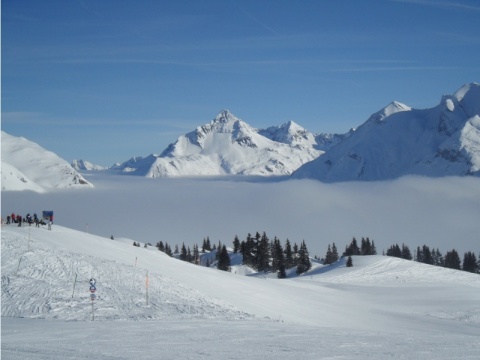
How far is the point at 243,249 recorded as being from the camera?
105m

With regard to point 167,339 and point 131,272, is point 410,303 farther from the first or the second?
point 167,339

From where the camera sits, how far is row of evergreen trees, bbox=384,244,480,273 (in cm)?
11669

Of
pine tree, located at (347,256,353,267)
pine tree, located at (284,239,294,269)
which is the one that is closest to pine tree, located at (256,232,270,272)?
pine tree, located at (284,239,294,269)

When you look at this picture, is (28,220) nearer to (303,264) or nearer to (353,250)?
(303,264)

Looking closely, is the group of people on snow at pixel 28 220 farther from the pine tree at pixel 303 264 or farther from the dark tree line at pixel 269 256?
the pine tree at pixel 303 264

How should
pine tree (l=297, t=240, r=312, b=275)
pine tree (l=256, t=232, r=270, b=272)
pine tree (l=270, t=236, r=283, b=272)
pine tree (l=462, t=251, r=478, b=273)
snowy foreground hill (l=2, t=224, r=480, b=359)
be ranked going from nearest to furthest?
1. snowy foreground hill (l=2, t=224, r=480, b=359)
2. pine tree (l=297, t=240, r=312, b=275)
3. pine tree (l=270, t=236, r=283, b=272)
4. pine tree (l=256, t=232, r=270, b=272)
5. pine tree (l=462, t=251, r=478, b=273)

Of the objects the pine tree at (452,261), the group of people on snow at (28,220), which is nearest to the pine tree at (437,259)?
the pine tree at (452,261)

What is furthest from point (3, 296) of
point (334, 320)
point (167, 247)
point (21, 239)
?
point (167, 247)

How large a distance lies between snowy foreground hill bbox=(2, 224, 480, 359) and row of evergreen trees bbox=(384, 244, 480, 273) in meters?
68.9

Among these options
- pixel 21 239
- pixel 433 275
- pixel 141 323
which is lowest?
pixel 433 275

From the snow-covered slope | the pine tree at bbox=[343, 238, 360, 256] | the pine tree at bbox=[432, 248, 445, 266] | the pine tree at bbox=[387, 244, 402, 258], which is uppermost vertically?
the snow-covered slope

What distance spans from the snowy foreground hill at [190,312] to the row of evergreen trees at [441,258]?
226 feet

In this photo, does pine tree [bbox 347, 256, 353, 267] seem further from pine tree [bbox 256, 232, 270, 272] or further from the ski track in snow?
the ski track in snow

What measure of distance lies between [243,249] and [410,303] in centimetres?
6081
